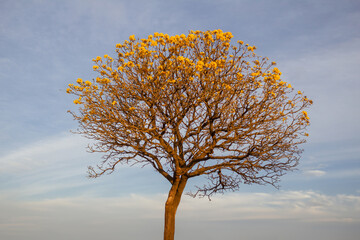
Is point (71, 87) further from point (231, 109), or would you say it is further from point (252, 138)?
point (252, 138)

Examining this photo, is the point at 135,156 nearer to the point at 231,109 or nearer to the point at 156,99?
the point at 156,99

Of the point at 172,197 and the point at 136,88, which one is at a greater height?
the point at 136,88

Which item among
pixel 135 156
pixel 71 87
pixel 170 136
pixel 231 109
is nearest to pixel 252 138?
pixel 231 109

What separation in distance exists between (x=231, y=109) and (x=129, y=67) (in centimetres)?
591

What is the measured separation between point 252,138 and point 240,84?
3.07m

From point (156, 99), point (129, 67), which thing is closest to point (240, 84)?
point (156, 99)

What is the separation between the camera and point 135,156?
20.0 metres

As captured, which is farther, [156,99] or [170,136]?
[170,136]

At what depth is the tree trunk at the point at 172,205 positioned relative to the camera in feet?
62.4

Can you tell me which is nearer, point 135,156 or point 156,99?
point 156,99

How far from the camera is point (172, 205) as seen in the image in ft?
63.9

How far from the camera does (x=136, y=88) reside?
18641 millimetres

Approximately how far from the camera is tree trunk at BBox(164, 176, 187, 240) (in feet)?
62.4

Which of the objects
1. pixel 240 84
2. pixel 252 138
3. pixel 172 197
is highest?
pixel 240 84
